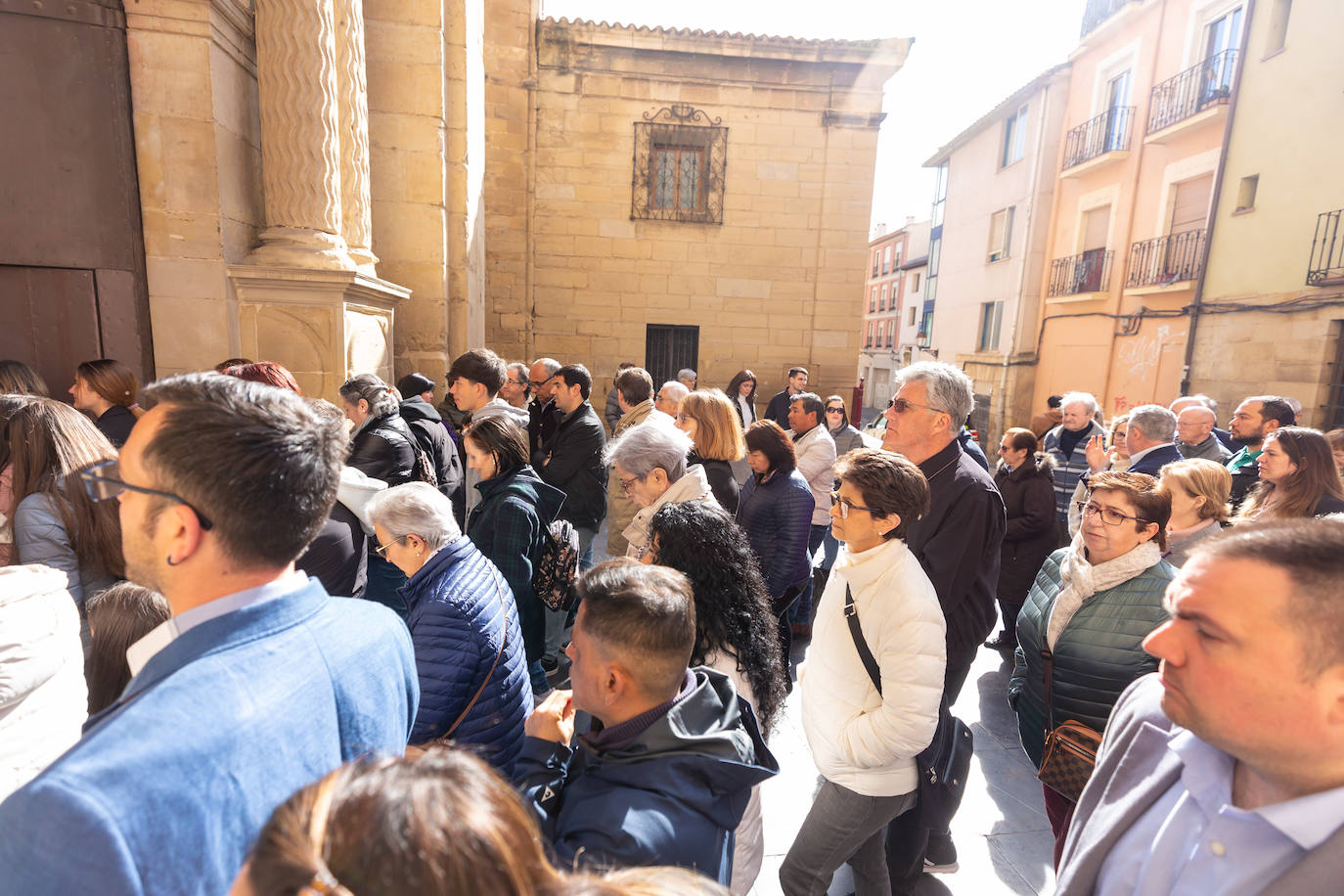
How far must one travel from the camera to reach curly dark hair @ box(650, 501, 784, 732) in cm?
199

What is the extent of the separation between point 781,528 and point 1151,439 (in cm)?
267

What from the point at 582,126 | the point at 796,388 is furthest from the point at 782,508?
the point at 582,126

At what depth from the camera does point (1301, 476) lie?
10.9 ft

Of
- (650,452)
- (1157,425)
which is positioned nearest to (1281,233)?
(1157,425)

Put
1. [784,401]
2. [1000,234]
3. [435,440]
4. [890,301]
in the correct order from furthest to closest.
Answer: [890,301] → [1000,234] → [784,401] → [435,440]

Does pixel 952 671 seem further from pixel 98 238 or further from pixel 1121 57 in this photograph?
pixel 1121 57

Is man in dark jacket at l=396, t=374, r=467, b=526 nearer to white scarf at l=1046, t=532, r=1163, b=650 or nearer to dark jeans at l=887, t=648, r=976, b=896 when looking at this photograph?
dark jeans at l=887, t=648, r=976, b=896

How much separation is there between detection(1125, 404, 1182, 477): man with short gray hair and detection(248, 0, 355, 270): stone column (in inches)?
226

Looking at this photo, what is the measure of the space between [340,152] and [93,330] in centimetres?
226

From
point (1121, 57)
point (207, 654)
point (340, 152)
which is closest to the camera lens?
point (207, 654)

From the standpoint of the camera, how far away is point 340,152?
207 inches

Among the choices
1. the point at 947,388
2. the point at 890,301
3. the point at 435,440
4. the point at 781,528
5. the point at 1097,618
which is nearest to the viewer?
the point at 1097,618

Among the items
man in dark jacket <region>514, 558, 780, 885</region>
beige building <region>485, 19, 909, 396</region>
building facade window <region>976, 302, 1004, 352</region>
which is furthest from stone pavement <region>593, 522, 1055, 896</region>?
building facade window <region>976, 302, 1004, 352</region>

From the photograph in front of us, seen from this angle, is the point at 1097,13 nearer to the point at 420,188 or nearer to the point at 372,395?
the point at 420,188
